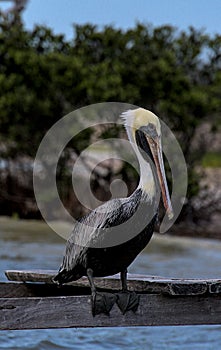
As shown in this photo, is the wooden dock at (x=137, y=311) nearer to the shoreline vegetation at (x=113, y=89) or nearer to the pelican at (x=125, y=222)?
the pelican at (x=125, y=222)

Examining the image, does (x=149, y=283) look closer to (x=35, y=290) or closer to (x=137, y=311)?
(x=137, y=311)

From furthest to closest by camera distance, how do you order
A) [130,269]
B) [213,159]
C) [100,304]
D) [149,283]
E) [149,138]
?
[213,159] < [130,269] < [149,283] < [149,138] < [100,304]

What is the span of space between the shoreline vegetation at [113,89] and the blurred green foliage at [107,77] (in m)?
0.01

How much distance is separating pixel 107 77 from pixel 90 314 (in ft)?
26.4

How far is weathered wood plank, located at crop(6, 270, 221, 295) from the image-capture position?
370cm

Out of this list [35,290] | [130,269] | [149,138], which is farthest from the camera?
[130,269]

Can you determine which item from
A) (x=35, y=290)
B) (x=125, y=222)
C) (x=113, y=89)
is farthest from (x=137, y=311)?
(x=113, y=89)

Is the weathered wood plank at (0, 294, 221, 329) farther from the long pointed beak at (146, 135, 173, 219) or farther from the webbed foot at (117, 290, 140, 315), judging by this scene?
the long pointed beak at (146, 135, 173, 219)

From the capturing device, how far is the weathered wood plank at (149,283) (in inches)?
146

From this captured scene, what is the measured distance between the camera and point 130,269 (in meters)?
8.54

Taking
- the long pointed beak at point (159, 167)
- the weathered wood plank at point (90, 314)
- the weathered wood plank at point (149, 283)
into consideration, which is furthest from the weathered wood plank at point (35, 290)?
the long pointed beak at point (159, 167)

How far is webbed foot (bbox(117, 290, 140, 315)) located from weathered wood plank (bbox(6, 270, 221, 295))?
14 centimetres

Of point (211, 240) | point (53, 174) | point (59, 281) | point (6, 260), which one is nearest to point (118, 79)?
point (53, 174)

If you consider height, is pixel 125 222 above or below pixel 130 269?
below
